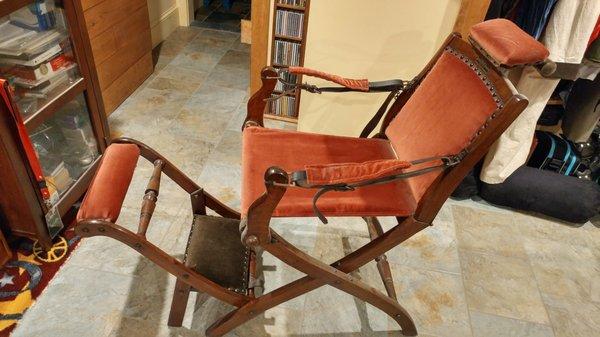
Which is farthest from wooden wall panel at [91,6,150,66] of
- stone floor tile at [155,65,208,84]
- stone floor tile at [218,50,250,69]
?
stone floor tile at [218,50,250,69]

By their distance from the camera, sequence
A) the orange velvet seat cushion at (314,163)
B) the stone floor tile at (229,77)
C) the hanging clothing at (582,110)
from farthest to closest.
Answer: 1. the stone floor tile at (229,77)
2. the hanging clothing at (582,110)
3. the orange velvet seat cushion at (314,163)

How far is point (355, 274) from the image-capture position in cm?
169

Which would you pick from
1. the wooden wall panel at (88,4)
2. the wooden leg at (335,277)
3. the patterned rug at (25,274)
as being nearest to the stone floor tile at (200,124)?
the wooden wall panel at (88,4)

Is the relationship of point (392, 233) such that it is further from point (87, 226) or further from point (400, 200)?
point (87, 226)

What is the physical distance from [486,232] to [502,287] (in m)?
0.32

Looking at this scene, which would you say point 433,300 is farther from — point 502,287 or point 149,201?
point 149,201

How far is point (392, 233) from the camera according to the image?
121 cm

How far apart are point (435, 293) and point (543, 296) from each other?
46 cm

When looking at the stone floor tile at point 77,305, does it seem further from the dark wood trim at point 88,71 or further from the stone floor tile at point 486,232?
the stone floor tile at point 486,232

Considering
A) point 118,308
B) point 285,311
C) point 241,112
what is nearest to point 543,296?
point 285,311

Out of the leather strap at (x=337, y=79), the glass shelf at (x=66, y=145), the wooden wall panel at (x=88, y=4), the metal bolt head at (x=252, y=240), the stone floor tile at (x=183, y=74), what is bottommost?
the stone floor tile at (x=183, y=74)

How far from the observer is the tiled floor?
1468 millimetres

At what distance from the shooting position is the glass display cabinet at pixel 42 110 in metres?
1.37

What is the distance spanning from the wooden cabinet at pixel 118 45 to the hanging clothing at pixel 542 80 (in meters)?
2.00
